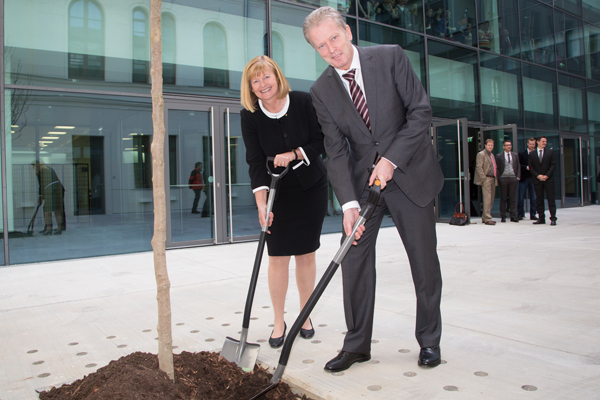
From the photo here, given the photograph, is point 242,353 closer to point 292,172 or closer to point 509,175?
point 292,172

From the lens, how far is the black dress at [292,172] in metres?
2.59

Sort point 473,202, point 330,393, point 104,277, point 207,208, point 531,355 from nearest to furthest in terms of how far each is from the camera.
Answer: point 330,393 → point 531,355 → point 104,277 → point 207,208 → point 473,202

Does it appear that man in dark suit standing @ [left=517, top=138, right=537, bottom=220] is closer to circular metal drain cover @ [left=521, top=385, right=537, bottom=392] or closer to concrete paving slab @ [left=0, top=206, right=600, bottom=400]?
→ concrete paving slab @ [left=0, top=206, right=600, bottom=400]

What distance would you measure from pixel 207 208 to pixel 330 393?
18.3 ft

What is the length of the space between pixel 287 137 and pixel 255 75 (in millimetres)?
380

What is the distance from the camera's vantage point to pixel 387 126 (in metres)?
2.19

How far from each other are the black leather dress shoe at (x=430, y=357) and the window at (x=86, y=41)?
19.4ft

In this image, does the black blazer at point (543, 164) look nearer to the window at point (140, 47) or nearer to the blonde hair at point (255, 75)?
the window at point (140, 47)

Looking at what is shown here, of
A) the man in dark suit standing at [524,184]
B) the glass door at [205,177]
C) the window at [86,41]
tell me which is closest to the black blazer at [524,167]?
the man in dark suit standing at [524,184]

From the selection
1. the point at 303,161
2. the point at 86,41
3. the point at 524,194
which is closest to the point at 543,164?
the point at 524,194

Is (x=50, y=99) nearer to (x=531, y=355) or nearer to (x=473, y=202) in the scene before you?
(x=531, y=355)

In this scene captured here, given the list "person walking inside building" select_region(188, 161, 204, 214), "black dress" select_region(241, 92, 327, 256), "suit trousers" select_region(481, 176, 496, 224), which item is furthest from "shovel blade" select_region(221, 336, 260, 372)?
"suit trousers" select_region(481, 176, 496, 224)

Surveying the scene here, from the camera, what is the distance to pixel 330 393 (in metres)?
1.86

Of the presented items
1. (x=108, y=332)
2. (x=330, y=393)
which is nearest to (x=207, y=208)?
(x=108, y=332)
